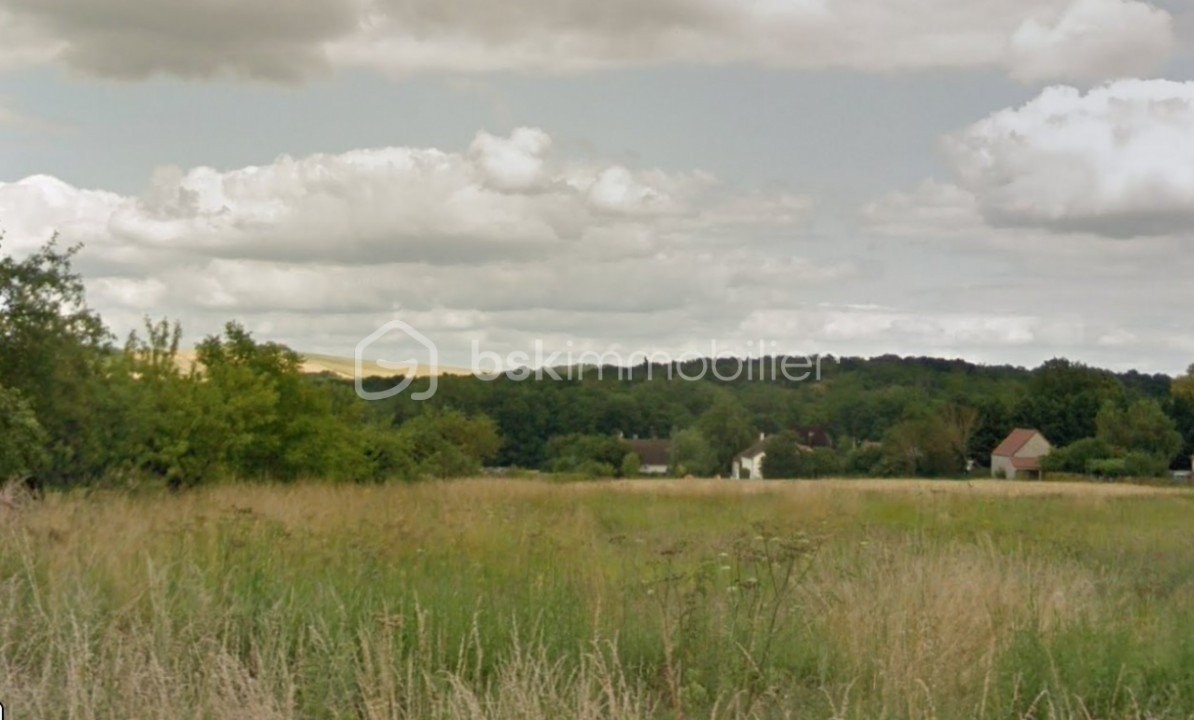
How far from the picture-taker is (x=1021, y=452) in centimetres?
6888

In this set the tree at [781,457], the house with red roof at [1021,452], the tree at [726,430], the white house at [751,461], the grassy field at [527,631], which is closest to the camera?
the grassy field at [527,631]

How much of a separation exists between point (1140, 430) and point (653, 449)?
2677cm

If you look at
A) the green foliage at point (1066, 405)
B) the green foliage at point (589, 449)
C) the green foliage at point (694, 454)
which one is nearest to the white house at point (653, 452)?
the green foliage at point (694, 454)

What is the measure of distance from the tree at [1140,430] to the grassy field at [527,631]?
197ft

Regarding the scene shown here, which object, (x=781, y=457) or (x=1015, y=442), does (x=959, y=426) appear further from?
(x=781, y=457)

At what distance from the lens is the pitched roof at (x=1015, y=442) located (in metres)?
69.3

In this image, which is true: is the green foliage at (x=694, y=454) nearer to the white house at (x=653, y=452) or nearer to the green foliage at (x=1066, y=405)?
the white house at (x=653, y=452)

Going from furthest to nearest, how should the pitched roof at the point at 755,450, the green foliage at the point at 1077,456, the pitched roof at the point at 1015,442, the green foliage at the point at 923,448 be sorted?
1. the pitched roof at the point at 755,450
2. the pitched roof at the point at 1015,442
3. the green foliage at the point at 923,448
4. the green foliage at the point at 1077,456

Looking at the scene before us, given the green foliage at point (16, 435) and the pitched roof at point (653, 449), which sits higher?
the green foliage at point (16, 435)

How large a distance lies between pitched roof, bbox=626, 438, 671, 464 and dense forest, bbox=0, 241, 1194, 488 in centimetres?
78

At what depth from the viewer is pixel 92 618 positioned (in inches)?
327

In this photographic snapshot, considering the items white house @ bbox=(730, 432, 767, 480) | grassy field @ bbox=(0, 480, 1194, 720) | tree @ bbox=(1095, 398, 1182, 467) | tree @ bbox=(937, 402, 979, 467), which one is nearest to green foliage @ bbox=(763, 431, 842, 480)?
white house @ bbox=(730, 432, 767, 480)

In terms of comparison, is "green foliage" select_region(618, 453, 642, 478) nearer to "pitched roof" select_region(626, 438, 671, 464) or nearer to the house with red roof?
"pitched roof" select_region(626, 438, 671, 464)

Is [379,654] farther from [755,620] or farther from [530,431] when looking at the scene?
[530,431]
